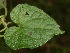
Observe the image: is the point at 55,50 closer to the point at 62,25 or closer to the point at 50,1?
the point at 62,25

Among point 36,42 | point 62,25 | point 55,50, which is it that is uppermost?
point 36,42

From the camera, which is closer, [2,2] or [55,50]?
[2,2]

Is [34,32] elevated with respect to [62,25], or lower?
elevated

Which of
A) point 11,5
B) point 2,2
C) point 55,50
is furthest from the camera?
point 55,50

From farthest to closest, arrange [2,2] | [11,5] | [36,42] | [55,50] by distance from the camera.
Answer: [55,50] < [11,5] < [2,2] < [36,42]

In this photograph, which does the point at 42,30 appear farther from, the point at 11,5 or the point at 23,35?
the point at 11,5

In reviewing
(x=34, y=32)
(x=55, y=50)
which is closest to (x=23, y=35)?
(x=34, y=32)
